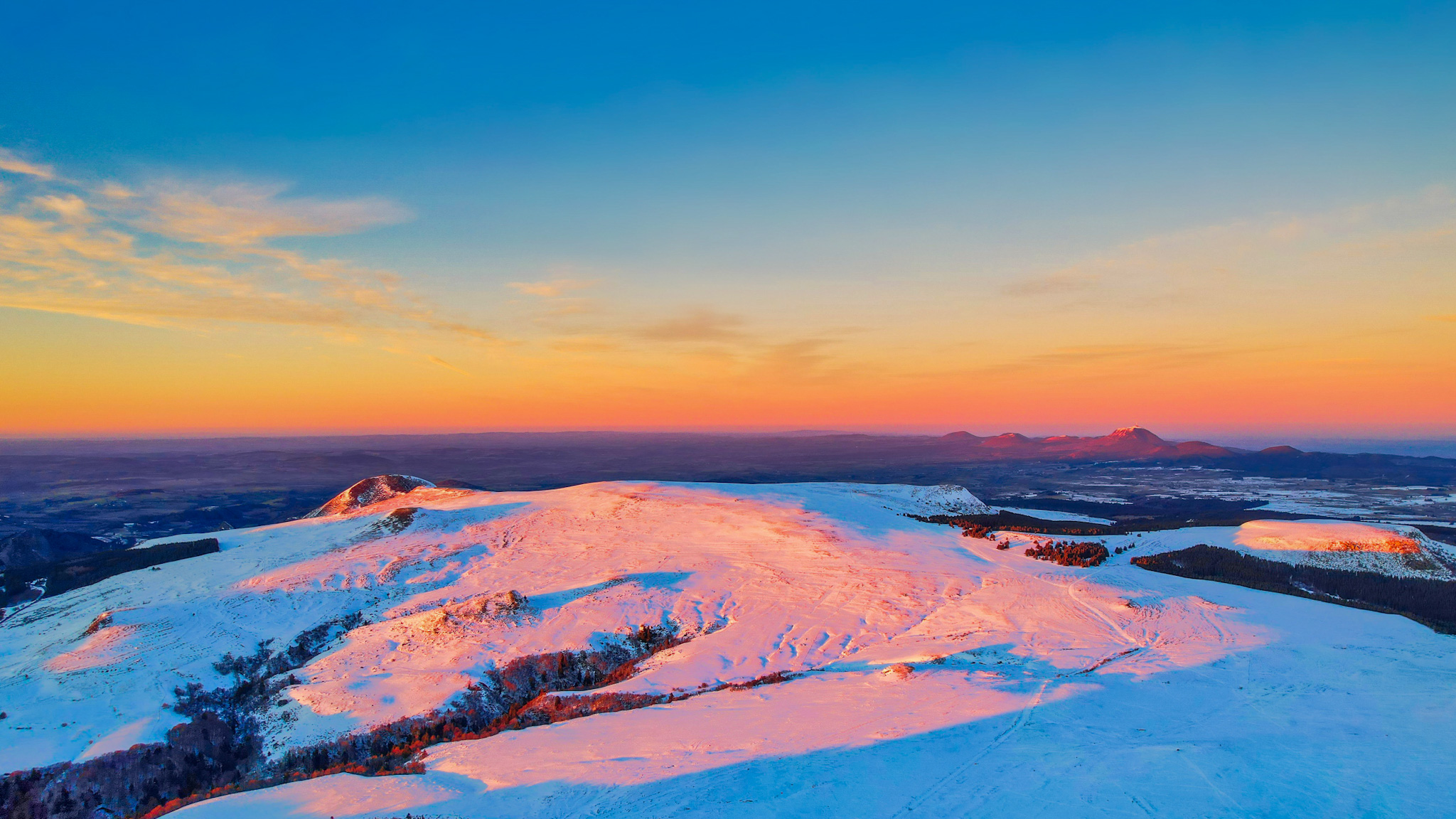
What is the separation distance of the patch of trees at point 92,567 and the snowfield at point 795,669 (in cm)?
571

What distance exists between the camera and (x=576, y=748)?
541 inches

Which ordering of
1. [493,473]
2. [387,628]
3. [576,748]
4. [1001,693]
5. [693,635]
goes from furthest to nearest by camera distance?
[493,473] → [387,628] → [693,635] → [1001,693] → [576,748]

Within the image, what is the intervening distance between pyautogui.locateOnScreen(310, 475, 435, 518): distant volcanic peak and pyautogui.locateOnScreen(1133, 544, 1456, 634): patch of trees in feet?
195

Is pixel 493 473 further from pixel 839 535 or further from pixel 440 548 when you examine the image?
pixel 839 535

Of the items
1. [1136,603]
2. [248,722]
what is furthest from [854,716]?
[248,722]

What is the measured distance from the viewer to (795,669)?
802 inches

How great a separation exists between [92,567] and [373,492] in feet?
65.6

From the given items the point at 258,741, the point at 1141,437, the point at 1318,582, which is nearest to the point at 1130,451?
the point at 1141,437

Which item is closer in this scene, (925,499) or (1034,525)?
(1034,525)

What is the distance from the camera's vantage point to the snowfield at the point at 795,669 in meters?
11.5

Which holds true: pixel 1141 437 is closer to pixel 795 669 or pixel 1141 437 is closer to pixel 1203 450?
pixel 1203 450

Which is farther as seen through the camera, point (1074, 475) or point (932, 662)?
point (1074, 475)

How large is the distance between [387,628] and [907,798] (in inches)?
947

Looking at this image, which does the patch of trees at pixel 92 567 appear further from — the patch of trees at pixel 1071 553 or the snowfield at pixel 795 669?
the patch of trees at pixel 1071 553
